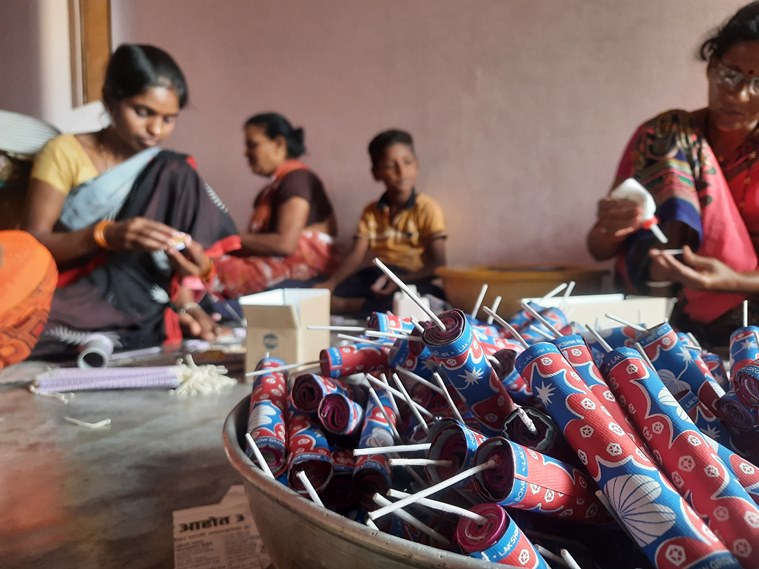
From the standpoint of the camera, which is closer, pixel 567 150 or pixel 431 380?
pixel 431 380

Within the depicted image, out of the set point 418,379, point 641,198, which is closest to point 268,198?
point 641,198

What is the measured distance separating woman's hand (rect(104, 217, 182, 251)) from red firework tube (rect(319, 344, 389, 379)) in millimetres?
1046

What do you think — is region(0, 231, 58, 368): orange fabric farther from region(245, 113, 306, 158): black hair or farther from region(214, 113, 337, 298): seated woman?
region(245, 113, 306, 158): black hair

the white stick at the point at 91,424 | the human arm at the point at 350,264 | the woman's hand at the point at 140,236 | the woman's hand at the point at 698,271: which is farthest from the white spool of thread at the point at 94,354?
the woman's hand at the point at 698,271

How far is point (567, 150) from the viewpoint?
1932 millimetres

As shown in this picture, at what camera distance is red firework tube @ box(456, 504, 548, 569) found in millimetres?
230

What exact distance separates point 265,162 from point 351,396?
2.02 meters

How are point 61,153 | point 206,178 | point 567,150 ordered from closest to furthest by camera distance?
point 61,153 < point 567,150 < point 206,178

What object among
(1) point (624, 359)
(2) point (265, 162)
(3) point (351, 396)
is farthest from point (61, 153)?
(1) point (624, 359)

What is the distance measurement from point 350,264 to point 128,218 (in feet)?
2.79

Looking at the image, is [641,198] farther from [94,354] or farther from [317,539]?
[94,354]

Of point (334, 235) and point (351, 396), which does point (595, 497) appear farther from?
point (334, 235)

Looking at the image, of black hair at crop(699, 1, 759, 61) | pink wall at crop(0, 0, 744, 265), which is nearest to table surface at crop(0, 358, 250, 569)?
black hair at crop(699, 1, 759, 61)

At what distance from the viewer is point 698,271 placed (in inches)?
46.7
